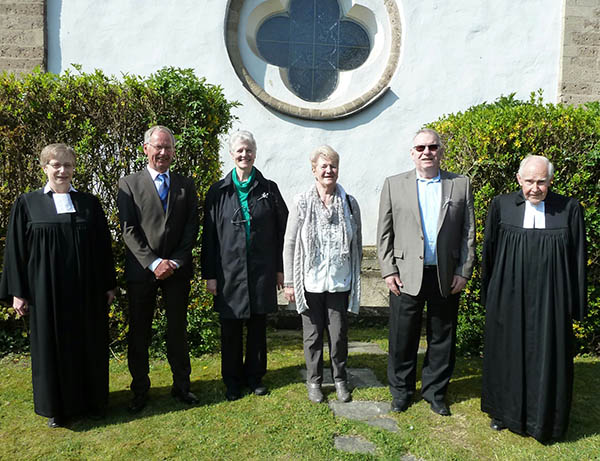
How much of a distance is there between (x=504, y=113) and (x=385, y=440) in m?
3.31

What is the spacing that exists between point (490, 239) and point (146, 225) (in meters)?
2.56

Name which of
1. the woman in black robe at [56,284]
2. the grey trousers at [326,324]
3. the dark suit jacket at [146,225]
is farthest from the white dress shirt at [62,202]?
the grey trousers at [326,324]

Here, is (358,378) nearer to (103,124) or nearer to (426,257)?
(426,257)

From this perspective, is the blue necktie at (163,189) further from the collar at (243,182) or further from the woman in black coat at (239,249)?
the collar at (243,182)

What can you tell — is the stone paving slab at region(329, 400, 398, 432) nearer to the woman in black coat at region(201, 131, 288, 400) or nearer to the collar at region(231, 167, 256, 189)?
the woman in black coat at region(201, 131, 288, 400)

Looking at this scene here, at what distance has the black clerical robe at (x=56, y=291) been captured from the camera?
3.48m

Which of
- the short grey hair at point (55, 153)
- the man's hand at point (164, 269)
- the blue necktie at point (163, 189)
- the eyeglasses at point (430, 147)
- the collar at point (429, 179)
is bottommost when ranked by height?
the man's hand at point (164, 269)

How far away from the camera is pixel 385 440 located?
3.45 meters

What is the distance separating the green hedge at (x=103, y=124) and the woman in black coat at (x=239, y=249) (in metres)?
0.93

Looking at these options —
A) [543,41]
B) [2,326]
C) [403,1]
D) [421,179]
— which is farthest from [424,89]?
[2,326]

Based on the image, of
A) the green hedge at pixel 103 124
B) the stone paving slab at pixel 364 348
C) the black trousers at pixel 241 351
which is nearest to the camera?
the black trousers at pixel 241 351

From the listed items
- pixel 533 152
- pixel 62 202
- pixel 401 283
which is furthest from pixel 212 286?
pixel 533 152

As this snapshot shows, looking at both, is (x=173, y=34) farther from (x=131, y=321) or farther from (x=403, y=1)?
(x=131, y=321)

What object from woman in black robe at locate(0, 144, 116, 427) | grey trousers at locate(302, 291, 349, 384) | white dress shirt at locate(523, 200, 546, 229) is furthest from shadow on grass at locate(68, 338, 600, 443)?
white dress shirt at locate(523, 200, 546, 229)
